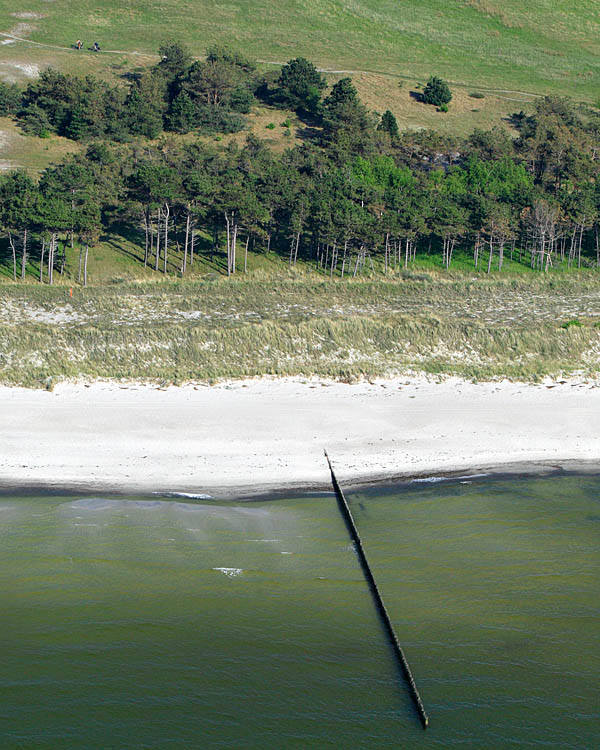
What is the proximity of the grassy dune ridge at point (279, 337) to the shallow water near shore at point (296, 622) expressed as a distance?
11757 millimetres

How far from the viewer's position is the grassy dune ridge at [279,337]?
101 feet

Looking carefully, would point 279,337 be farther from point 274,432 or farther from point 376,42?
point 376,42

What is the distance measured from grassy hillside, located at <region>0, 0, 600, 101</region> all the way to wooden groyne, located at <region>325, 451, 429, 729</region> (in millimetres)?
116351

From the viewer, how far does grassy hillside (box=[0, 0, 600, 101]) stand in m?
131

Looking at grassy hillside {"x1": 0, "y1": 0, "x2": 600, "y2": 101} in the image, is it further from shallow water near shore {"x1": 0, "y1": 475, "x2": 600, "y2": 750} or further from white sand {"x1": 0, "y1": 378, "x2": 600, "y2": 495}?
shallow water near shore {"x1": 0, "y1": 475, "x2": 600, "y2": 750}

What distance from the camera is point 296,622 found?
14258 millimetres

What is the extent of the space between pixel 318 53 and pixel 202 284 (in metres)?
97.3

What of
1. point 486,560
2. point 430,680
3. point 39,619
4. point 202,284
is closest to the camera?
point 430,680

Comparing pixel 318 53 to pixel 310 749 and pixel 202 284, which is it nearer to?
pixel 202 284

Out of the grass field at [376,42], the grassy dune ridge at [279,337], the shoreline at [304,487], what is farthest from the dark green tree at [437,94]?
the shoreline at [304,487]

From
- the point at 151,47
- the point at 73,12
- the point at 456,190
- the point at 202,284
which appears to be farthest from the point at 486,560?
the point at 73,12

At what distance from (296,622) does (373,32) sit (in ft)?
498

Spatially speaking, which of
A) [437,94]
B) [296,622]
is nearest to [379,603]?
[296,622]

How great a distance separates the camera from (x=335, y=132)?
93125mm
